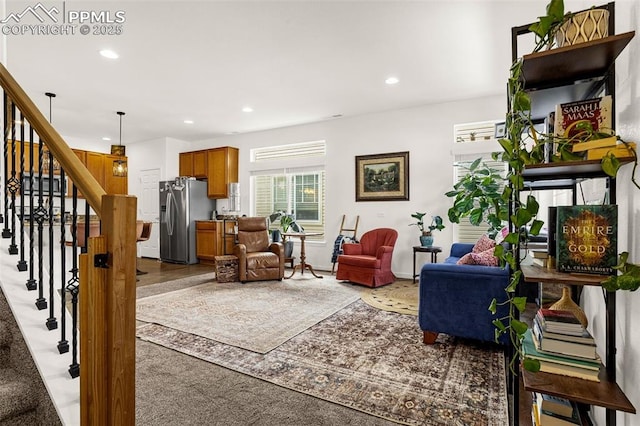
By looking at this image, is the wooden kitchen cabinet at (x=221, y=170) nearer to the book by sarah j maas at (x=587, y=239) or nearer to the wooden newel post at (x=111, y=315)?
the wooden newel post at (x=111, y=315)

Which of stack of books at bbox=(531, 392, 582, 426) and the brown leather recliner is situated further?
the brown leather recliner

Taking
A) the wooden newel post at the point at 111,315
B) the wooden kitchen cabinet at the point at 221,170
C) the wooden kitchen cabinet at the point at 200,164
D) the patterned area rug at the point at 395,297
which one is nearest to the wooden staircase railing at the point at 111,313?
the wooden newel post at the point at 111,315

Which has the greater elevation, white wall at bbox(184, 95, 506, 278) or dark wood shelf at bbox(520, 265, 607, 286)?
white wall at bbox(184, 95, 506, 278)

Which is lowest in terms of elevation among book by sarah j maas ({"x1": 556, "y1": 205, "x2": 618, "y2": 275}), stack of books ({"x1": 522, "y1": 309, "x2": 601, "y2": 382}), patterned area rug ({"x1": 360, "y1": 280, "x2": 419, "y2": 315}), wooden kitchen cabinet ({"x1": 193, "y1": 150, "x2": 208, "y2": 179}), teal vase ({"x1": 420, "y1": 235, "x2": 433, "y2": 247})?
patterned area rug ({"x1": 360, "y1": 280, "x2": 419, "y2": 315})

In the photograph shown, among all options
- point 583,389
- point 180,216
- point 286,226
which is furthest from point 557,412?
point 180,216

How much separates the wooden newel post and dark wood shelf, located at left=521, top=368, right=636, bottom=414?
1.50m

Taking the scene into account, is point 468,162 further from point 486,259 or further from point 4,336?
point 4,336

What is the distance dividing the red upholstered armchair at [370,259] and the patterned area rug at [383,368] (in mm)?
1571

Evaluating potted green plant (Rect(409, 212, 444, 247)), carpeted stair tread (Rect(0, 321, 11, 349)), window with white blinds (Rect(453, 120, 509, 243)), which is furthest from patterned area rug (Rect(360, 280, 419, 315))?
carpeted stair tread (Rect(0, 321, 11, 349))

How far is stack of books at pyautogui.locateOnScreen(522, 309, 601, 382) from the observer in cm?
126

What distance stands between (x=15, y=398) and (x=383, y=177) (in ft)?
16.8

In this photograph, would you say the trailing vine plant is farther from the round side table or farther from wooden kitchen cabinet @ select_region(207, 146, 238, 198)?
wooden kitchen cabinet @ select_region(207, 146, 238, 198)

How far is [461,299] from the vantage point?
2.58 m

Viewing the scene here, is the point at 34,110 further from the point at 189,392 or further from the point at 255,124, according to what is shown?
the point at 255,124
